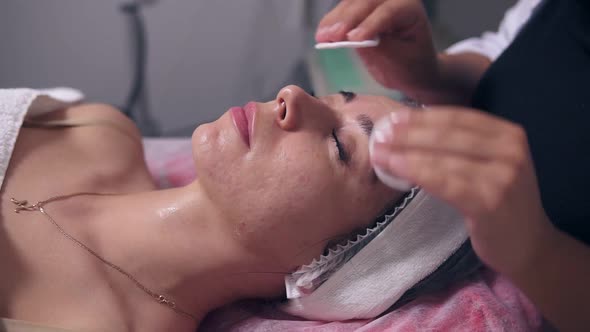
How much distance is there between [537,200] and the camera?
2.14ft

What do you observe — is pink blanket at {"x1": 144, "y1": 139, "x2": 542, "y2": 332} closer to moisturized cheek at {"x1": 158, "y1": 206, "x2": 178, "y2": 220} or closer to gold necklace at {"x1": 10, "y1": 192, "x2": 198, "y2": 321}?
gold necklace at {"x1": 10, "y1": 192, "x2": 198, "y2": 321}

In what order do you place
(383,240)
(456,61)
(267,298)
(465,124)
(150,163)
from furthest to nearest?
(150,163)
(456,61)
(267,298)
(383,240)
(465,124)

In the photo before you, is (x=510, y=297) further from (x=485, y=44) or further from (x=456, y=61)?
(x=485, y=44)

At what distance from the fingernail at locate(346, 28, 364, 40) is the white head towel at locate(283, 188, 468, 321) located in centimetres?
33

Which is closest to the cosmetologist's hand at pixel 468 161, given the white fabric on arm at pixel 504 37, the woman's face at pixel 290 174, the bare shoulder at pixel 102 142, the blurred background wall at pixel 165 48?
the woman's face at pixel 290 174

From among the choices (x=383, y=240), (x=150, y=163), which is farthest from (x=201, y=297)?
(x=150, y=163)

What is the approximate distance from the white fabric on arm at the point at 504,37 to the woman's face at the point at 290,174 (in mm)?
639

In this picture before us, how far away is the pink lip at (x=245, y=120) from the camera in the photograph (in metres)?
0.90

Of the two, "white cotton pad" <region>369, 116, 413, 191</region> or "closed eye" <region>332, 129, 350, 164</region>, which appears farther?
"closed eye" <region>332, 129, 350, 164</region>

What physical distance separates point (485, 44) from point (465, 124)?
973 millimetres

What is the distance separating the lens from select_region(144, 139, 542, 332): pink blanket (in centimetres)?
93

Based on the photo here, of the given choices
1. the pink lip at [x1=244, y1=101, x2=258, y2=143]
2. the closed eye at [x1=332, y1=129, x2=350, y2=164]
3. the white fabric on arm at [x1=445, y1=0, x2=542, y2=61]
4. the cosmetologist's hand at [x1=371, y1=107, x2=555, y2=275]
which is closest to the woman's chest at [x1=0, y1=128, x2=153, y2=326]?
the pink lip at [x1=244, y1=101, x2=258, y2=143]

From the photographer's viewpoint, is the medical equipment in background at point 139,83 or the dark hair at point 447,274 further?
the medical equipment in background at point 139,83

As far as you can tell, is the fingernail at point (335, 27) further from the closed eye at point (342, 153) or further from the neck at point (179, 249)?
the neck at point (179, 249)
